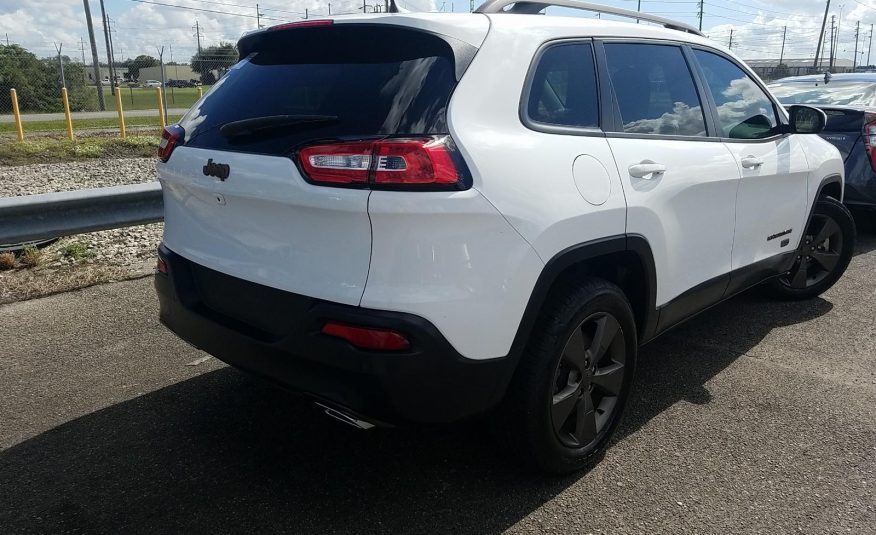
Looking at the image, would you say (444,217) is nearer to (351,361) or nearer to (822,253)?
(351,361)

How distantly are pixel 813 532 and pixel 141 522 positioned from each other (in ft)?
8.12

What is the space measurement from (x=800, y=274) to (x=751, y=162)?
176 centimetres

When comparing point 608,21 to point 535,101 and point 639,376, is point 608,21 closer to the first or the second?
point 535,101

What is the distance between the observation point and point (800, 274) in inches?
200

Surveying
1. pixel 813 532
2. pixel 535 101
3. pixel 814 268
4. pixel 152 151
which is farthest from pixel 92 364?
pixel 152 151

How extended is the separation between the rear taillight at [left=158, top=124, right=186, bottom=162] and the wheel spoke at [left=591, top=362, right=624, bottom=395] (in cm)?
199

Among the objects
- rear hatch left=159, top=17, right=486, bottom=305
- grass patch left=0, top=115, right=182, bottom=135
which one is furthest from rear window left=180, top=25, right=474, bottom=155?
grass patch left=0, top=115, right=182, bottom=135

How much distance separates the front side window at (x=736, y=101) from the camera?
3.74 metres

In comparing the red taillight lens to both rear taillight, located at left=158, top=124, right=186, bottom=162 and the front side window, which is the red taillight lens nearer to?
the front side window

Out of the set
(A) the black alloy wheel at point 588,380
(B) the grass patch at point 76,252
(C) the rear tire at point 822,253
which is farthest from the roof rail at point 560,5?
(B) the grass patch at point 76,252

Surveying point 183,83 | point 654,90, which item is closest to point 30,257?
point 654,90

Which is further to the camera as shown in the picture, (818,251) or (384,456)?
(818,251)

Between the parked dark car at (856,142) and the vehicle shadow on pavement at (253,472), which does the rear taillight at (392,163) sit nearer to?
the vehicle shadow on pavement at (253,472)

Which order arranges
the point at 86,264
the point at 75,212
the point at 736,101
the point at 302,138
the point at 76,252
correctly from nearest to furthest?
the point at 302,138 < the point at 736,101 < the point at 75,212 < the point at 86,264 < the point at 76,252
